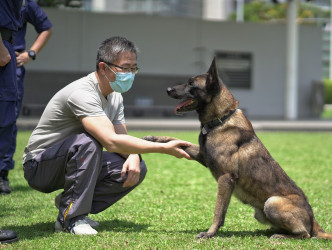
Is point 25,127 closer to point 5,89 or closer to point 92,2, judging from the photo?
point 92,2

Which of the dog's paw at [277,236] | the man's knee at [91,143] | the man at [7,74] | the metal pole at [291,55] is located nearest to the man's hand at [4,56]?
the man at [7,74]

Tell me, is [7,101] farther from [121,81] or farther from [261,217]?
[261,217]

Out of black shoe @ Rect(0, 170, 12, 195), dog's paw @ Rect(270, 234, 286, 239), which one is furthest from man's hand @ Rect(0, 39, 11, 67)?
dog's paw @ Rect(270, 234, 286, 239)

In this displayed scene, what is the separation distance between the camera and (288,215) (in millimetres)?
3682

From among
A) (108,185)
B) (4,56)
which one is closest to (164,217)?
(108,185)

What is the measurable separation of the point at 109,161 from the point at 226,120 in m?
0.99

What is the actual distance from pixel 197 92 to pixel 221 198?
2.67 feet

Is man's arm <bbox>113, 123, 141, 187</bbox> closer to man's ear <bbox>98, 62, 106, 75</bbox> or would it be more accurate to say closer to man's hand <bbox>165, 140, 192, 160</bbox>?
man's hand <bbox>165, 140, 192, 160</bbox>

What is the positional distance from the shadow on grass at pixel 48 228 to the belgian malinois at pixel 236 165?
67cm

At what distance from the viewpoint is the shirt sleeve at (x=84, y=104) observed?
372 cm

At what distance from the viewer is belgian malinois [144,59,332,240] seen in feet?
12.2

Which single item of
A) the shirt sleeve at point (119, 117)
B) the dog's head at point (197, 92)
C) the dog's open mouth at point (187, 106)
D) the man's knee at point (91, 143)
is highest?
the dog's head at point (197, 92)

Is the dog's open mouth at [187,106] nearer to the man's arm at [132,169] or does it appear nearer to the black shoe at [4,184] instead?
the man's arm at [132,169]

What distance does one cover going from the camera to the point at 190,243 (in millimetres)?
3602
